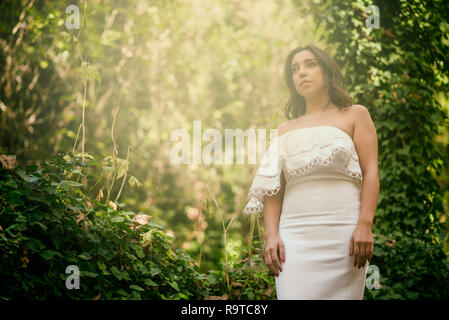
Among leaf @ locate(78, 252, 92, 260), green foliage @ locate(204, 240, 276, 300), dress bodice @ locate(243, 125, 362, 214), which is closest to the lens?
dress bodice @ locate(243, 125, 362, 214)

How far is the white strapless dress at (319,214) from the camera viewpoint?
1.72 m

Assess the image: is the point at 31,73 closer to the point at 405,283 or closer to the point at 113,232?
the point at 113,232

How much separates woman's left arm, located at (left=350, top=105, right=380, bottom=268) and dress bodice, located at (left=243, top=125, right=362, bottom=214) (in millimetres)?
41

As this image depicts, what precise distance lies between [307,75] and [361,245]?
970 mm

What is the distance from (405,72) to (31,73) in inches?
215

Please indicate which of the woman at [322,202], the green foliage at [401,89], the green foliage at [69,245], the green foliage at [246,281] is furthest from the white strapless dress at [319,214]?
the green foliage at [401,89]

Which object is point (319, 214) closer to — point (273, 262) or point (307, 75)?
point (273, 262)

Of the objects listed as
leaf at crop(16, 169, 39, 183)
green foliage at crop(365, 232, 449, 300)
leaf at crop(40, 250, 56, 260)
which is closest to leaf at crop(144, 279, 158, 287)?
leaf at crop(40, 250, 56, 260)

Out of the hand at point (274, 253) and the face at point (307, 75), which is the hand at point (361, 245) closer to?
the hand at point (274, 253)

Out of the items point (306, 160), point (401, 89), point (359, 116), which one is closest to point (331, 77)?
point (359, 116)

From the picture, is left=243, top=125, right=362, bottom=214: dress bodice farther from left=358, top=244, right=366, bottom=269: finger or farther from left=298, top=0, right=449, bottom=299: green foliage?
left=298, top=0, right=449, bottom=299: green foliage

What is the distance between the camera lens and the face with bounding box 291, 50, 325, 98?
2.10 metres

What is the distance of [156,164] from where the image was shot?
7.78m

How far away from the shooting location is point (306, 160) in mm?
1844
